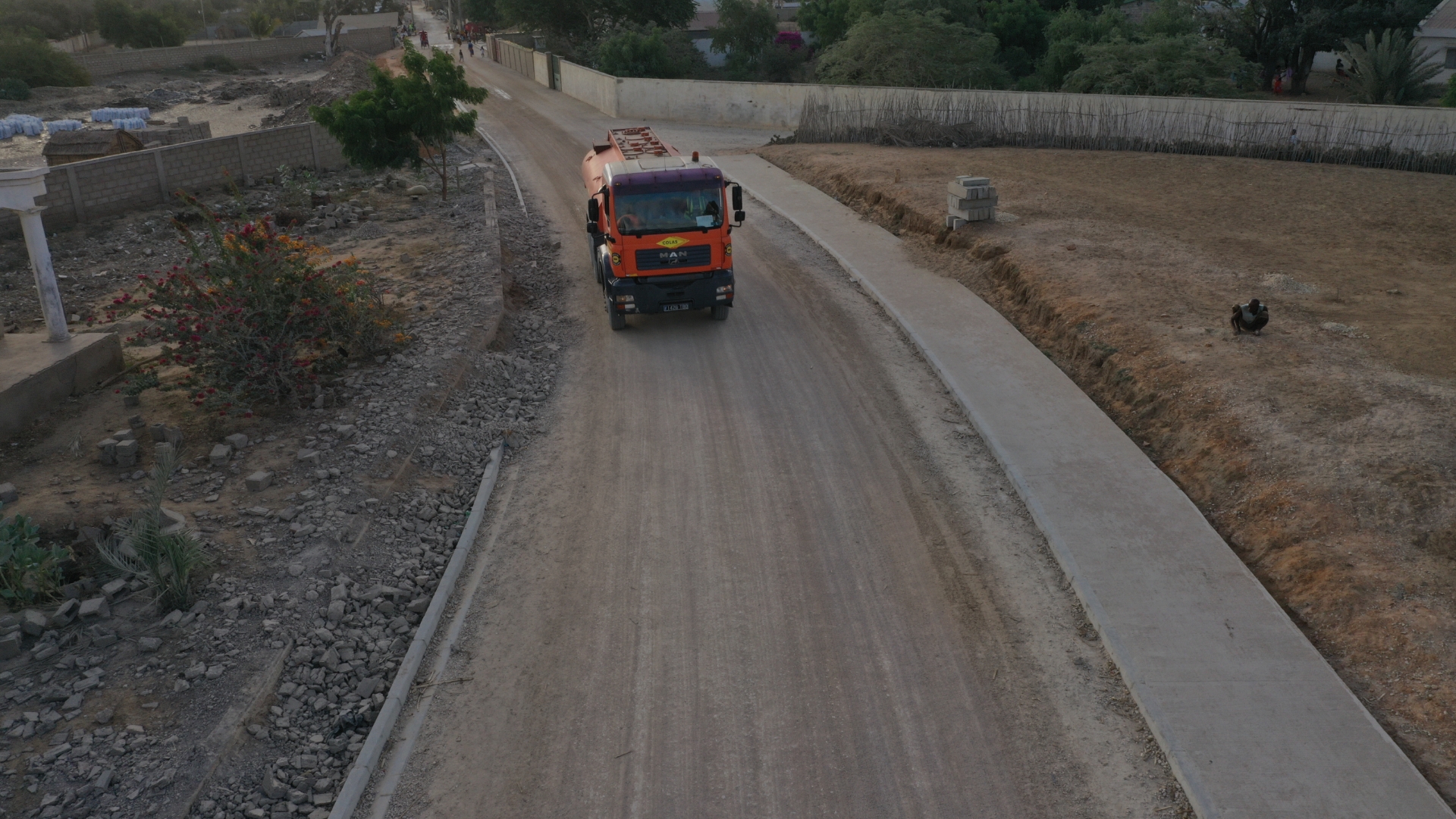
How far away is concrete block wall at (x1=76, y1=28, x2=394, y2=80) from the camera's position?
200ft

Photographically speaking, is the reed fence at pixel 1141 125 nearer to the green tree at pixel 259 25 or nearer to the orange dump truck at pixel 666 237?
the orange dump truck at pixel 666 237

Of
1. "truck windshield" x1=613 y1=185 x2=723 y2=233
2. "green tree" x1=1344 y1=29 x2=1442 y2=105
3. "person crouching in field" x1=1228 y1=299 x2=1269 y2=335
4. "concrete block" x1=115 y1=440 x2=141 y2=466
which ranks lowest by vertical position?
"concrete block" x1=115 y1=440 x2=141 y2=466

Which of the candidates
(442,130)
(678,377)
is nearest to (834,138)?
(442,130)

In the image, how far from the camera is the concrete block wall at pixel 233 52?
200 feet

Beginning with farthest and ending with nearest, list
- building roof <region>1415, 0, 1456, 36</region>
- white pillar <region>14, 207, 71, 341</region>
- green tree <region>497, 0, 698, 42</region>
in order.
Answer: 1. green tree <region>497, 0, 698, 42</region>
2. building roof <region>1415, 0, 1456, 36</region>
3. white pillar <region>14, 207, 71, 341</region>

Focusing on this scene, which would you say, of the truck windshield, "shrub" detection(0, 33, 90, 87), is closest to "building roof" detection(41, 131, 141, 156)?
the truck windshield

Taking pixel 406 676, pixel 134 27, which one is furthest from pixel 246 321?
pixel 134 27

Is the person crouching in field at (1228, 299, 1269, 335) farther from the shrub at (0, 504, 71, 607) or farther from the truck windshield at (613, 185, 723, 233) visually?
the shrub at (0, 504, 71, 607)

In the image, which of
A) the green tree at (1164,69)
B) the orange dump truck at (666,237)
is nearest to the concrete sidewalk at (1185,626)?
the orange dump truck at (666,237)

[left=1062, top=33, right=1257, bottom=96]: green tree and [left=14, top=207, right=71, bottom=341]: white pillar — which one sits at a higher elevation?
[left=1062, top=33, right=1257, bottom=96]: green tree

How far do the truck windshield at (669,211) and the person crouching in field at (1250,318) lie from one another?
26.7 feet

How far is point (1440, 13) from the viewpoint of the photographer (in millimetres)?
45438

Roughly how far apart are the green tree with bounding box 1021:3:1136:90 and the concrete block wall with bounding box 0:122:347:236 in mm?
33847

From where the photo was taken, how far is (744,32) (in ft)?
195
